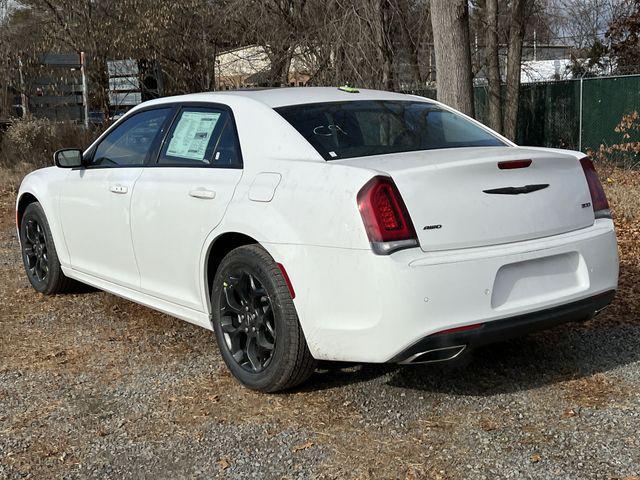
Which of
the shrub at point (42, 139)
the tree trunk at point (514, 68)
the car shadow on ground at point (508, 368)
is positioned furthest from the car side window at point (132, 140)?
the tree trunk at point (514, 68)

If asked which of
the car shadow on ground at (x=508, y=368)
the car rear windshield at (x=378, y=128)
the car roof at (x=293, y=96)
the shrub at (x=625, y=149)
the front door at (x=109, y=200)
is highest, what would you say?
the car roof at (x=293, y=96)

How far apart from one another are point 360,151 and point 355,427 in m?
1.39

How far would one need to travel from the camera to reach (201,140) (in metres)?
4.64

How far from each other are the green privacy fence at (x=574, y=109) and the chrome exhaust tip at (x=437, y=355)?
1314 centimetres

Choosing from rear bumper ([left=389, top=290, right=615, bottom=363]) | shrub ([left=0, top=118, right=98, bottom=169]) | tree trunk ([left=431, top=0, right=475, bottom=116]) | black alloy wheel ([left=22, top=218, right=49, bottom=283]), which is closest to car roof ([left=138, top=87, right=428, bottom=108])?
rear bumper ([left=389, top=290, right=615, bottom=363])

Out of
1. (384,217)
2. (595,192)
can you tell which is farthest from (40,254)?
(595,192)

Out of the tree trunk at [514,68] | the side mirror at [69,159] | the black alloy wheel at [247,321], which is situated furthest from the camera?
the tree trunk at [514,68]

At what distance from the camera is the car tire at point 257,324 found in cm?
385

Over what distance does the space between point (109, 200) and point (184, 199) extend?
37.2 inches

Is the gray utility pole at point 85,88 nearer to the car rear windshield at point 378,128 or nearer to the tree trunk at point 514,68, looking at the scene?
the tree trunk at point 514,68

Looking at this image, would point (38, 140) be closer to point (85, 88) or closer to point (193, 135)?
point (85, 88)

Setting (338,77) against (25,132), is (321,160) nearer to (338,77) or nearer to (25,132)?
(338,77)

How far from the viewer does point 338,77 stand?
1305 centimetres

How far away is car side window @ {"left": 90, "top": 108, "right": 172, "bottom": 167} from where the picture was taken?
506 centimetres
